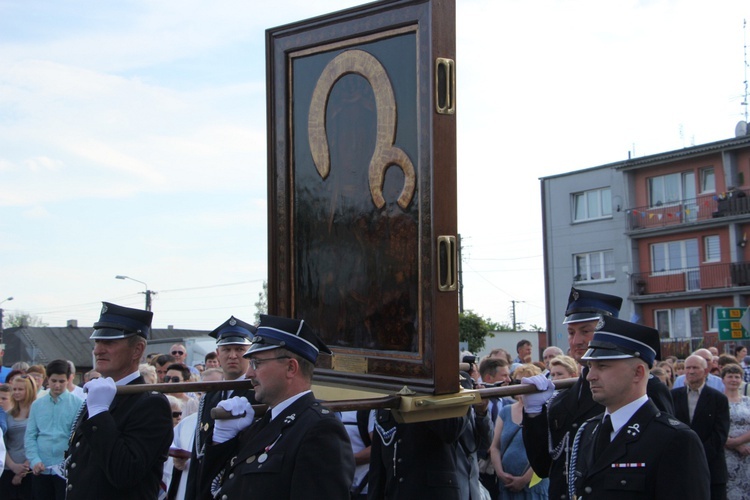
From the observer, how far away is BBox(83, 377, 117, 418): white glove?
4.65m

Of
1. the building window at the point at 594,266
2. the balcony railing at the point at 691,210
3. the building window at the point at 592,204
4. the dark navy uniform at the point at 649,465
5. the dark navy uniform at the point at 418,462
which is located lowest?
the dark navy uniform at the point at 418,462

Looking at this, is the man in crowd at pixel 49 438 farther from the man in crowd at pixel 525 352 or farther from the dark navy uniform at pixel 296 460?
the man in crowd at pixel 525 352

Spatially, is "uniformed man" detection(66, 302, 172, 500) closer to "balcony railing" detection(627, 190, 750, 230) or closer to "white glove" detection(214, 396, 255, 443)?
"white glove" detection(214, 396, 255, 443)

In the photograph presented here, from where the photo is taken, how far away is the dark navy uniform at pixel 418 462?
560 cm

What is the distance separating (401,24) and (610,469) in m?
2.29

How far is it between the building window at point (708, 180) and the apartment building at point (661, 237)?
4 centimetres

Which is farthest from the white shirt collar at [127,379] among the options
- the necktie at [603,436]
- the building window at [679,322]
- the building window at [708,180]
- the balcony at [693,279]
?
the building window at [708,180]

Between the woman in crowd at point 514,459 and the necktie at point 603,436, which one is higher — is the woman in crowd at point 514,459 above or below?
below

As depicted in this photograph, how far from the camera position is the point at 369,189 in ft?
15.5

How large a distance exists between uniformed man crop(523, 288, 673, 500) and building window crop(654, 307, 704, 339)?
34706 millimetres

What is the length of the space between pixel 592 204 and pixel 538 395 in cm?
3764

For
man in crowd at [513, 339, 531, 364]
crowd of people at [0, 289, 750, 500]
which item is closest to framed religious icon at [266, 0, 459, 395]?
crowd of people at [0, 289, 750, 500]

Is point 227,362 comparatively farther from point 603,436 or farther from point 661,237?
point 661,237

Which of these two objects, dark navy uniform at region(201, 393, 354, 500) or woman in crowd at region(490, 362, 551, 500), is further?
woman in crowd at region(490, 362, 551, 500)
